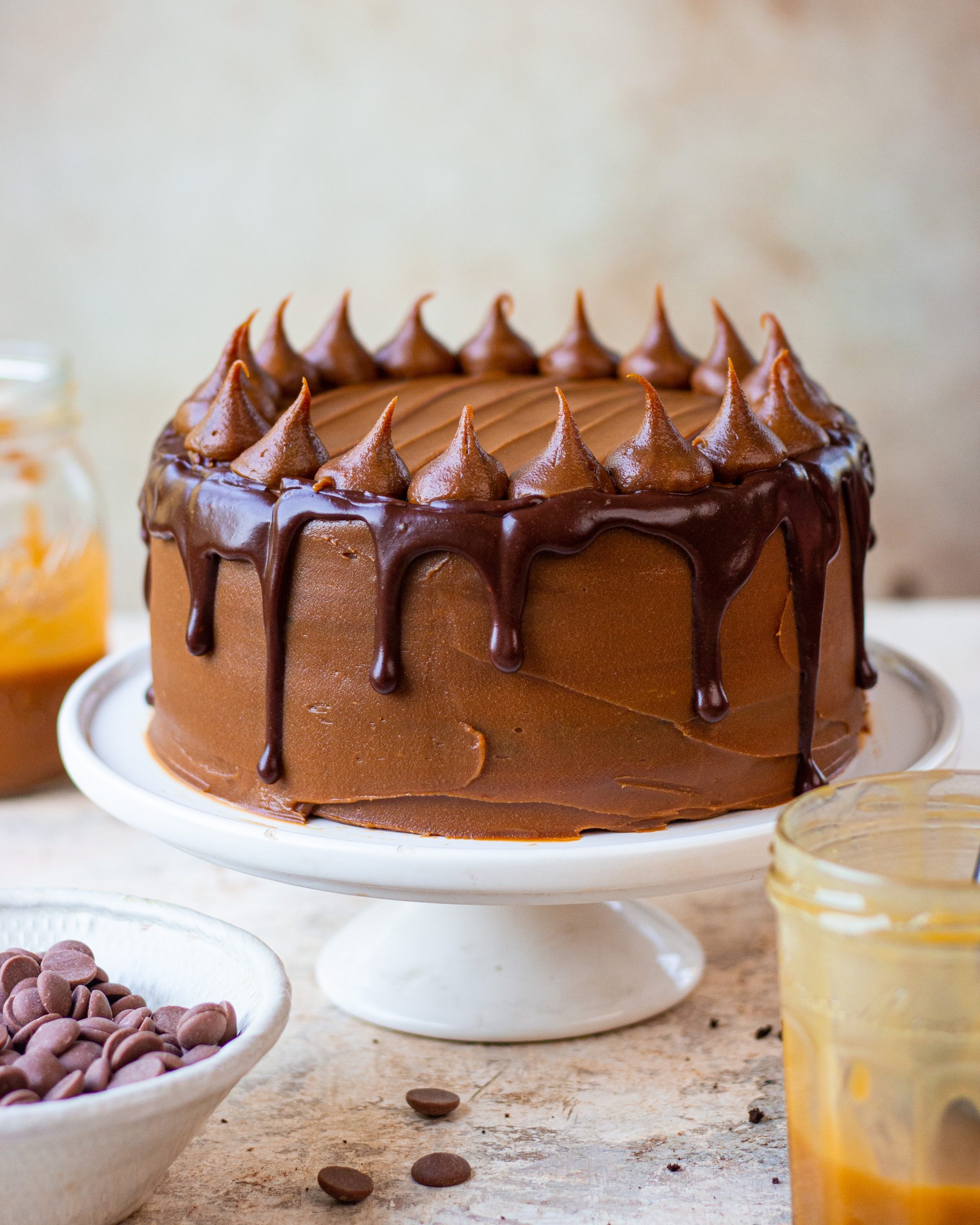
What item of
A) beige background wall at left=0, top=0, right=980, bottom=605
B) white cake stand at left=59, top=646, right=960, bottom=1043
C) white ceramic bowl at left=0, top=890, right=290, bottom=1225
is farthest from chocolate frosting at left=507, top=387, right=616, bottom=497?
beige background wall at left=0, top=0, right=980, bottom=605

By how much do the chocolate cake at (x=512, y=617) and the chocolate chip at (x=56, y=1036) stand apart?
330 mm

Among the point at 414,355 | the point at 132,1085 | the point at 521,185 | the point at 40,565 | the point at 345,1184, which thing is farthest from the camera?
the point at 521,185

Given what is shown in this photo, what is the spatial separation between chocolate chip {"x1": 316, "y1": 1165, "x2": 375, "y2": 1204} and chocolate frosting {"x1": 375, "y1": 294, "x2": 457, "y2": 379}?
1068 mm

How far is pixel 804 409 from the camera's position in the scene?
1636 mm

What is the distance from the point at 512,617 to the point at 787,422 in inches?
15.9

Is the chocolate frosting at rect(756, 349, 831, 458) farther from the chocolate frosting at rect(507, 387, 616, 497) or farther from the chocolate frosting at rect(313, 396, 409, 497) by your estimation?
the chocolate frosting at rect(313, 396, 409, 497)

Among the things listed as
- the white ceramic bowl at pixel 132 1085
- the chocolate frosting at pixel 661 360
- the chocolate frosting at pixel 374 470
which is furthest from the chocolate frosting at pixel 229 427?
the chocolate frosting at pixel 661 360

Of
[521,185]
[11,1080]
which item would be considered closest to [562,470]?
[11,1080]

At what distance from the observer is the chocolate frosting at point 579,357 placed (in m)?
1.94

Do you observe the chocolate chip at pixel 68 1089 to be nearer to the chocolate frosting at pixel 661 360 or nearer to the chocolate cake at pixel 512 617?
Answer: the chocolate cake at pixel 512 617

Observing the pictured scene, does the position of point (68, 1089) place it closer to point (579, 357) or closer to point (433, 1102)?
point (433, 1102)

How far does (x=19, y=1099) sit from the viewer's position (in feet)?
3.54

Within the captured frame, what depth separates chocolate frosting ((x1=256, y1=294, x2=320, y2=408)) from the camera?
70.9 inches

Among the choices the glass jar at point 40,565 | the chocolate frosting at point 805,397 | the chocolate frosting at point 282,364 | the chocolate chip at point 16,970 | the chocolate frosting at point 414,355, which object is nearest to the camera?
the chocolate chip at point 16,970
